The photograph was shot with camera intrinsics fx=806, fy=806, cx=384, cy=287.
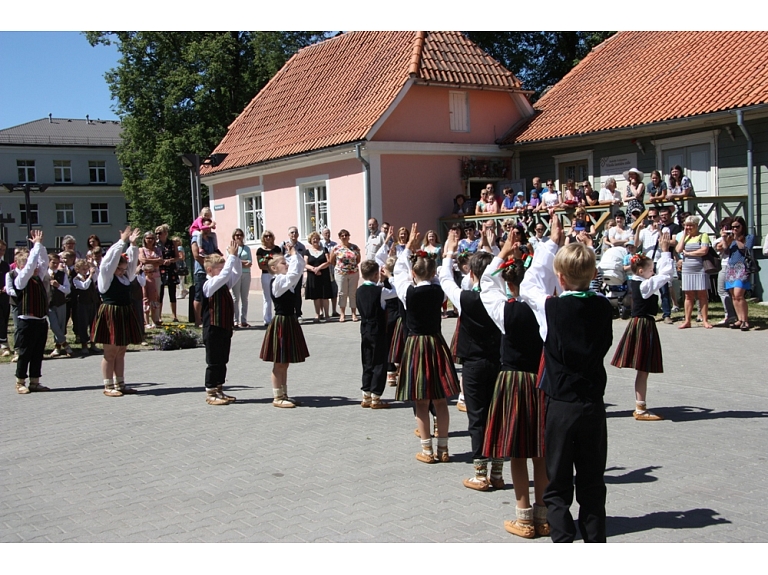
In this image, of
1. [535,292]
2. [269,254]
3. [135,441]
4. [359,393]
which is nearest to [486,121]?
[269,254]

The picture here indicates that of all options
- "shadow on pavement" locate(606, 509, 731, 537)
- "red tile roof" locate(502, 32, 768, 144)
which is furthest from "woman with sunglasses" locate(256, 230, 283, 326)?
"red tile roof" locate(502, 32, 768, 144)

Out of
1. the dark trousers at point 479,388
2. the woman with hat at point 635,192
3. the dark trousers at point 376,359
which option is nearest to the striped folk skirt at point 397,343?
the dark trousers at point 376,359

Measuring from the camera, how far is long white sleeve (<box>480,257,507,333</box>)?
5.26 meters

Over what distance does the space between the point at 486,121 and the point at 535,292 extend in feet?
66.3

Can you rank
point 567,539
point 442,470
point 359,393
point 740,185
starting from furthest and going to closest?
point 740,185 → point 359,393 → point 442,470 → point 567,539

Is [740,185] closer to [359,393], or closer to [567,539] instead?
[359,393]

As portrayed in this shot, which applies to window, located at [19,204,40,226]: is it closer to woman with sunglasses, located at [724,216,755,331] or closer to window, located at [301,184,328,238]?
window, located at [301,184,328,238]

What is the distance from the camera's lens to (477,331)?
19.6ft

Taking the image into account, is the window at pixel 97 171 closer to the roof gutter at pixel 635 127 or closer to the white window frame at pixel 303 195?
the white window frame at pixel 303 195

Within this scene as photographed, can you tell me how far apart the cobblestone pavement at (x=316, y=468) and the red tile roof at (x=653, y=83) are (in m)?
10.3

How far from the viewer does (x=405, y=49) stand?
940 inches

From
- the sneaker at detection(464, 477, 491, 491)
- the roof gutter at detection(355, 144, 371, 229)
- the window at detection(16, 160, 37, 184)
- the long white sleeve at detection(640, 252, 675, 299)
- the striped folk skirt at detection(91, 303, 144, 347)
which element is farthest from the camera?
the window at detection(16, 160, 37, 184)

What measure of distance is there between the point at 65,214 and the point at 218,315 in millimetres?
59834

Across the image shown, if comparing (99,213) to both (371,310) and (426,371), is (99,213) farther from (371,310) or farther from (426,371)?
(426,371)
